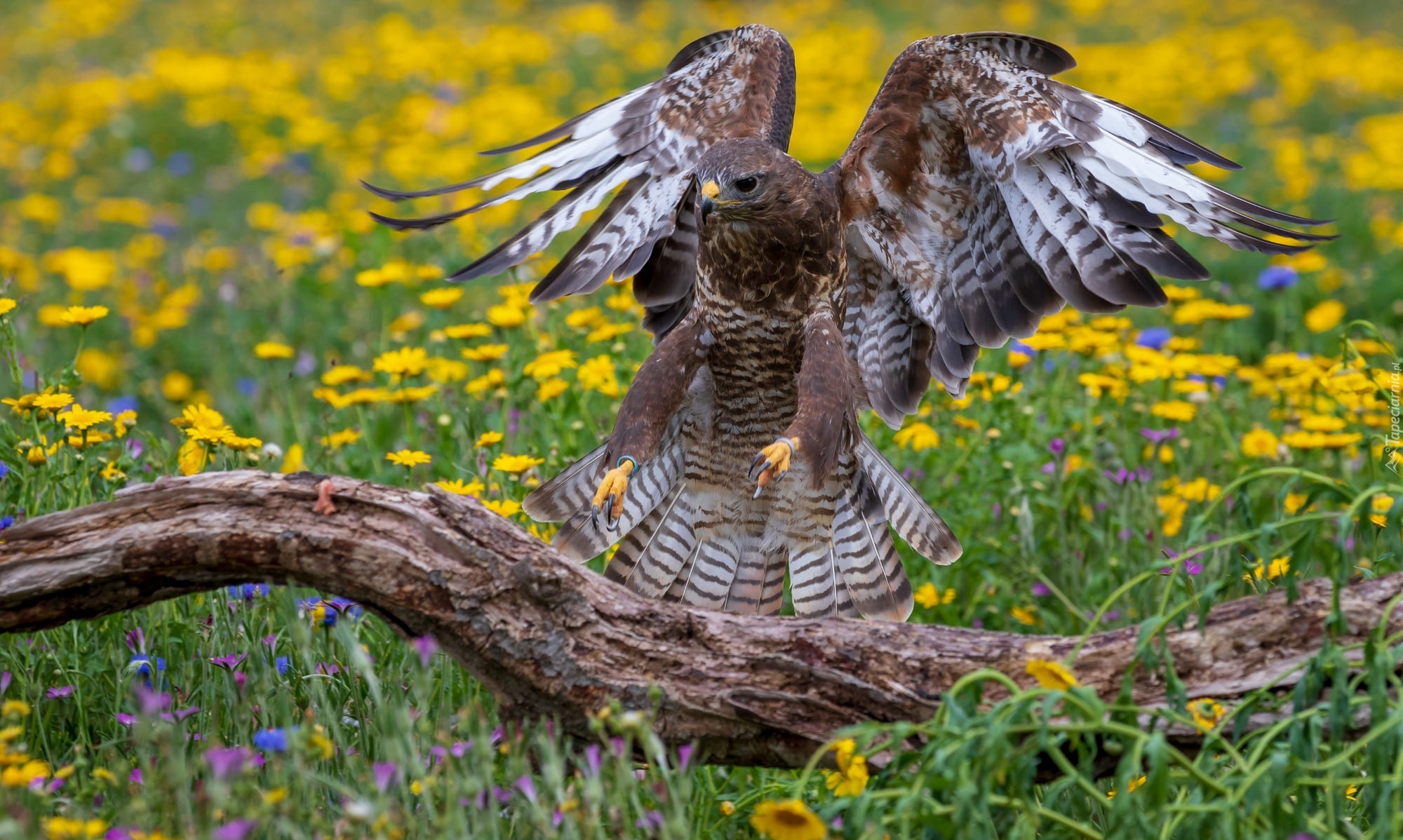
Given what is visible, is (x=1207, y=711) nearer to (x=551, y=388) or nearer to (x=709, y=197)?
(x=709, y=197)

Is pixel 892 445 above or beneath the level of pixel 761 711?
above

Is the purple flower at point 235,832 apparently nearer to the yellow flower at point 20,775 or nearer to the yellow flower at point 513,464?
the yellow flower at point 20,775

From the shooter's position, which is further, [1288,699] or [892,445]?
[892,445]

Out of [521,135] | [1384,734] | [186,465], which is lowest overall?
[1384,734]

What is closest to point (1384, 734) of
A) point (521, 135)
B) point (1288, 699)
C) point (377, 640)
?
point (1288, 699)

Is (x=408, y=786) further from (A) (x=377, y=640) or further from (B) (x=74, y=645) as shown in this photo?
(B) (x=74, y=645)

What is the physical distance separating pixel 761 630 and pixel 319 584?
95cm

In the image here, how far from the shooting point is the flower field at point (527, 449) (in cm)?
224

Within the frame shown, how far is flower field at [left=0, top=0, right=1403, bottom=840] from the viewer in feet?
7.34

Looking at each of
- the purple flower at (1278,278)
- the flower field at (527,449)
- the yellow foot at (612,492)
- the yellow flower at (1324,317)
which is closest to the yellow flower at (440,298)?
the flower field at (527,449)

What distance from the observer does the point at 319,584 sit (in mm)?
2824


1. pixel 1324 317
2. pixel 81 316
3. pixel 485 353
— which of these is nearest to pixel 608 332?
pixel 485 353

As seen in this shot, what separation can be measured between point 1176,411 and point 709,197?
1.79 meters

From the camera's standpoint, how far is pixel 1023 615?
164 inches
